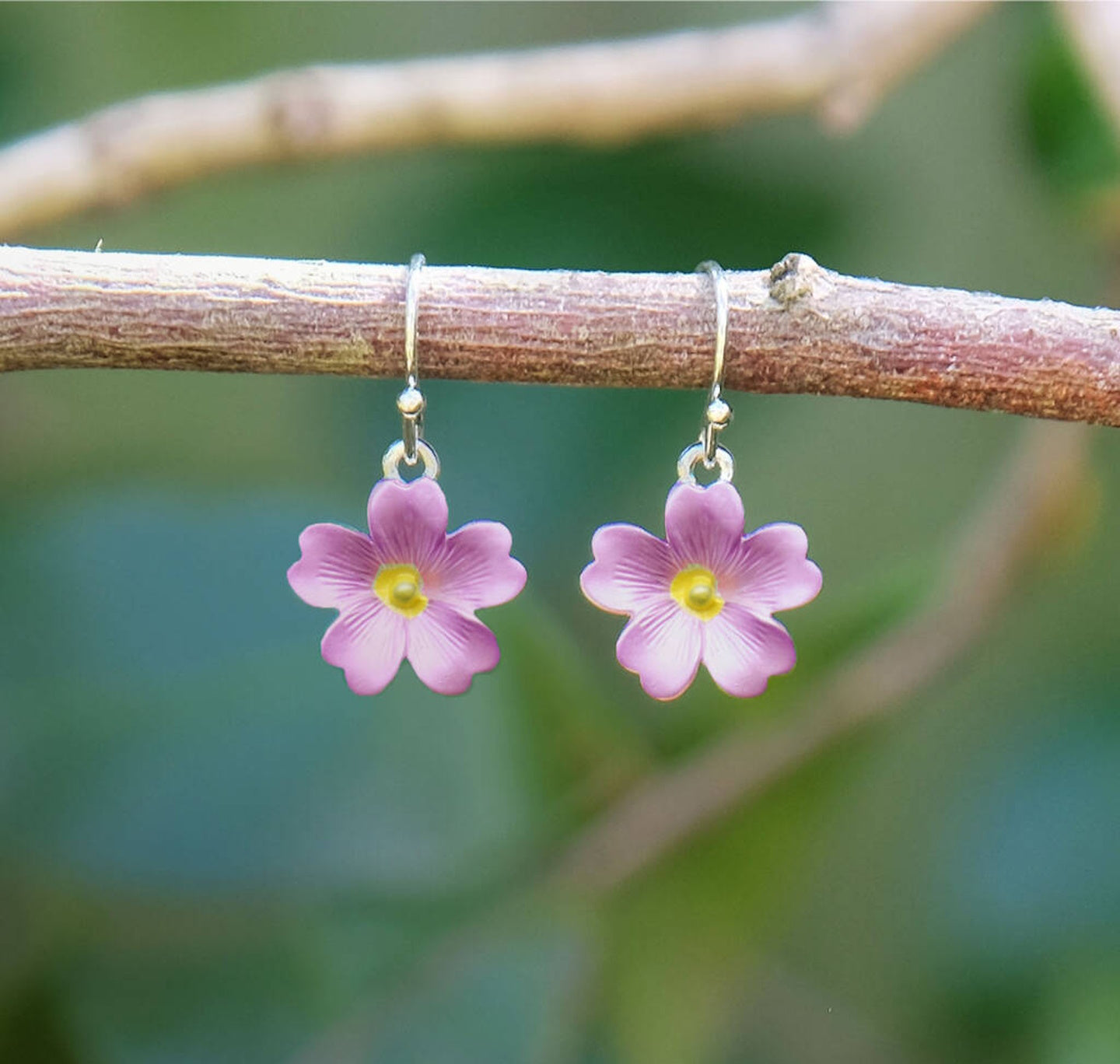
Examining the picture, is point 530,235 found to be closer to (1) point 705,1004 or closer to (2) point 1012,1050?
(1) point 705,1004

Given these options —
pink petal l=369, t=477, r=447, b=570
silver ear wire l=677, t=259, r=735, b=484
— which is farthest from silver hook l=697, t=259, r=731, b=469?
pink petal l=369, t=477, r=447, b=570

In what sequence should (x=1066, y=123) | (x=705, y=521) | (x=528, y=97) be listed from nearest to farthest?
(x=705, y=521)
(x=528, y=97)
(x=1066, y=123)

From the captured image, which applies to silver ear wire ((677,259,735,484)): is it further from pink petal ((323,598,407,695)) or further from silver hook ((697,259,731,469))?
pink petal ((323,598,407,695))

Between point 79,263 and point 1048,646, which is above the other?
point 1048,646

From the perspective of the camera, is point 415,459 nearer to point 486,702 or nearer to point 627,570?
point 627,570

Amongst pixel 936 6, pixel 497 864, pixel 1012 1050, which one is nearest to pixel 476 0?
pixel 936 6

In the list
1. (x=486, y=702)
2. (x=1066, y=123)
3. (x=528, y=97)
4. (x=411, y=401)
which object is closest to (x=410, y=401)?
(x=411, y=401)

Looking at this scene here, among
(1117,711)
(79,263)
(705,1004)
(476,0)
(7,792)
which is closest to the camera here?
(79,263)

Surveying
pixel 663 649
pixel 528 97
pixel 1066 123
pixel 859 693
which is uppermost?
pixel 1066 123
